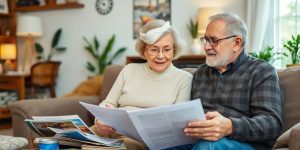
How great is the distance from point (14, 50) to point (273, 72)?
14.2 ft

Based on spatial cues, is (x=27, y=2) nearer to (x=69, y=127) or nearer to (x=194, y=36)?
(x=194, y=36)

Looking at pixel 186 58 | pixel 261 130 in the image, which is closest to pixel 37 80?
pixel 186 58

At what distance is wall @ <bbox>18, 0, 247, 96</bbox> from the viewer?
4.23m

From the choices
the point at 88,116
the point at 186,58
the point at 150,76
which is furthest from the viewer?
the point at 186,58

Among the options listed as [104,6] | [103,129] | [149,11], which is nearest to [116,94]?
[103,129]

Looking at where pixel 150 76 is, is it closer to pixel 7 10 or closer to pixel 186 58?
pixel 186 58

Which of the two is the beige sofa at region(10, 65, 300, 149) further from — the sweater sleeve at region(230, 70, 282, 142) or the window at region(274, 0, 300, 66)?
the window at region(274, 0, 300, 66)

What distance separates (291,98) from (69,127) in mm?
973

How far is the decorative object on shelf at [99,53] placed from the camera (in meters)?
4.58

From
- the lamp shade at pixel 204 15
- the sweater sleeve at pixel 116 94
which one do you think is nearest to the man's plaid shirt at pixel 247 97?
the sweater sleeve at pixel 116 94

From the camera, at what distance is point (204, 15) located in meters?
3.81

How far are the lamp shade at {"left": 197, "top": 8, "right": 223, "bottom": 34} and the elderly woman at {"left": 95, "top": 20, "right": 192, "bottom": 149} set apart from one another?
78.9 inches

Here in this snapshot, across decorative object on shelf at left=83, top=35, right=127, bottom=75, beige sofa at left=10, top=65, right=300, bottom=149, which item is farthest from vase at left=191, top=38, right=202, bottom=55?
beige sofa at left=10, top=65, right=300, bottom=149

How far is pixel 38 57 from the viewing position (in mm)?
5133
